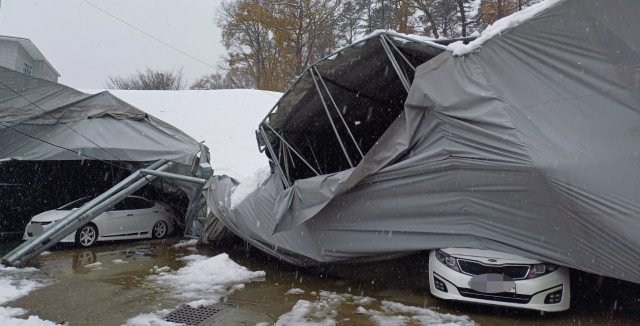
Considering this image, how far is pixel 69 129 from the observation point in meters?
10.4

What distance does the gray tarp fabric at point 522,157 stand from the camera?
4293mm

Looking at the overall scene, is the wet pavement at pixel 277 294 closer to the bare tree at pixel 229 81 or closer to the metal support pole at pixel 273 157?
the metal support pole at pixel 273 157

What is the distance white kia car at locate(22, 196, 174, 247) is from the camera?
9.94 metres

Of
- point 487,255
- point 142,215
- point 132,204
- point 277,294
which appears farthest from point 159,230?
point 487,255

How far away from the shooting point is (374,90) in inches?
348

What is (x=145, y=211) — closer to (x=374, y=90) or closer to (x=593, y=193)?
(x=374, y=90)

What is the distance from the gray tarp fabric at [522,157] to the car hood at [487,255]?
2.7 inches

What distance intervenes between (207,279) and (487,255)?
420 cm

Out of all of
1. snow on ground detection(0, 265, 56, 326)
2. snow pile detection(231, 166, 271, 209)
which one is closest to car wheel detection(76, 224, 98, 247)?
snow on ground detection(0, 265, 56, 326)

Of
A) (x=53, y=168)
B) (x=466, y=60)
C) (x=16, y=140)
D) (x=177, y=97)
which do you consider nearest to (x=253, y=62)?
(x=177, y=97)

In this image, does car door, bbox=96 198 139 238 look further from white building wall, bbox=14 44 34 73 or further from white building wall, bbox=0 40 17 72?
white building wall, bbox=14 44 34 73

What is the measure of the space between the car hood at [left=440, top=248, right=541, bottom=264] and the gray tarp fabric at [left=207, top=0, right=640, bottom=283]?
0.23 ft

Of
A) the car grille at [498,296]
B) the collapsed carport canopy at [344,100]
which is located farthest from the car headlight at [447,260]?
the collapsed carport canopy at [344,100]

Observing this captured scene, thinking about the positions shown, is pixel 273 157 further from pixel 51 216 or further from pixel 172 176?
pixel 51 216
